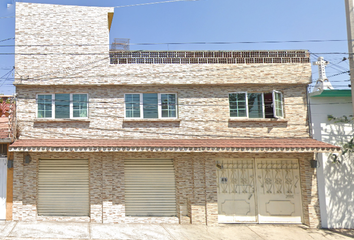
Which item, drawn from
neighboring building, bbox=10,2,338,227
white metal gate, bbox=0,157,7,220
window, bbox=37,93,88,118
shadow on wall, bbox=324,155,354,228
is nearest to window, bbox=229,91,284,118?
neighboring building, bbox=10,2,338,227

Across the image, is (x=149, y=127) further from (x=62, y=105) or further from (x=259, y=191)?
(x=259, y=191)

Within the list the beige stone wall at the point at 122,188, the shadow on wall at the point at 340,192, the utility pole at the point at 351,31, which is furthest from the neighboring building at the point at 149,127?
the utility pole at the point at 351,31

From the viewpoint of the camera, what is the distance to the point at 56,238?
10039 millimetres

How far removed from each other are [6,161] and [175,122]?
253 inches

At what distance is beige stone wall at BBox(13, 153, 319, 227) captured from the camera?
38.6ft

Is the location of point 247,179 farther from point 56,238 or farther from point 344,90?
point 56,238

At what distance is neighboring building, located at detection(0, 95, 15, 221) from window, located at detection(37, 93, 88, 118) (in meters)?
1.02

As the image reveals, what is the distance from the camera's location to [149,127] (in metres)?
12.3

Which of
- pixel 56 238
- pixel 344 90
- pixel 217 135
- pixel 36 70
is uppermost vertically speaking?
pixel 36 70

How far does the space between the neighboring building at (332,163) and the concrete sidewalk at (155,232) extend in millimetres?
648

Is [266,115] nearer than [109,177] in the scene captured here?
No

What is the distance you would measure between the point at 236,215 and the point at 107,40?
27.7 ft

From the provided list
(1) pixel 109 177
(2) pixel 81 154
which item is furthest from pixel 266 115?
(2) pixel 81 154

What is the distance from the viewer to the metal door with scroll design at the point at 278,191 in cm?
1234
